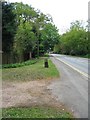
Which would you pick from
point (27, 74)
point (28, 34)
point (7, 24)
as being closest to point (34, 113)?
point (27, 74)

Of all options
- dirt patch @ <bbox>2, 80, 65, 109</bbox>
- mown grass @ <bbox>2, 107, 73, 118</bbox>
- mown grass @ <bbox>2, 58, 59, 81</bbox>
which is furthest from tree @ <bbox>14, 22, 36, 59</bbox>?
mown grass @ <bbox>2, 107, 73, 118</bbox>

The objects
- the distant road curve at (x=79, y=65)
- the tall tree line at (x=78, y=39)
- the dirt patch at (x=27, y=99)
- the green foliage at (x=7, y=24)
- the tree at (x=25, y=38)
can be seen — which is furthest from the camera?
the tall tree line at (x=78, y=39)

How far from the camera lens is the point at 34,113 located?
25.8 feet

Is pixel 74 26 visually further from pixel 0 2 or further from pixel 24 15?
pixel 0 2

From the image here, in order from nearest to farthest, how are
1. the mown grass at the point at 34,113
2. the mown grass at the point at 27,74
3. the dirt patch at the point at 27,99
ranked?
1. the mown grass at the point at 34,113
2. the dirt patch at the point at 27,99
3. the mown grass at the point at 27,74

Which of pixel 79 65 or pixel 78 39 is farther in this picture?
pixel 78 39

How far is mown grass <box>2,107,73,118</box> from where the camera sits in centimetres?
756

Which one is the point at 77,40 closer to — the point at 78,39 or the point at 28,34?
the point at 78,39

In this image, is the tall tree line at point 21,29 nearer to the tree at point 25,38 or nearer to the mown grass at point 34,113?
the tree at point 25,38

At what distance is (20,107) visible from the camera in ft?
28.8

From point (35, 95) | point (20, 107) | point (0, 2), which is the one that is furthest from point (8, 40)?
point (20, 107)

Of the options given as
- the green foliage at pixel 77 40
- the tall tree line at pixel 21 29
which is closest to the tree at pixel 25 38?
the tall tree line at pixel 21 29

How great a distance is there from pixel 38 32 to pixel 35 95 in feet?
133

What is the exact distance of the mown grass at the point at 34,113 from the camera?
24.8 ft
